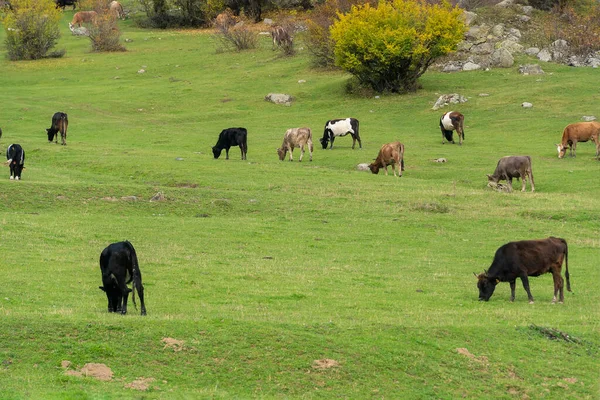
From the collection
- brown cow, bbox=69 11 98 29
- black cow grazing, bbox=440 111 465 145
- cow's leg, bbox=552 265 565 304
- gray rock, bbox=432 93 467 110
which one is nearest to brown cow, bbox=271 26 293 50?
gray rock, bbox=432 93 467 110

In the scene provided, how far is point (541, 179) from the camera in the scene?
119 ft

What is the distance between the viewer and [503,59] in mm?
63375

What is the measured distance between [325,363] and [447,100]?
141 ft

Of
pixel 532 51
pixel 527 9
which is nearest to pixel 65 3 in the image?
pixel 527 9

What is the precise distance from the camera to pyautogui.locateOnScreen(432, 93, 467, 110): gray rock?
54938 millimetres

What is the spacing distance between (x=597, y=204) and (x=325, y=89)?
32599 millimetres

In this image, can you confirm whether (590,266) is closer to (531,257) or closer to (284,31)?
(531,257)

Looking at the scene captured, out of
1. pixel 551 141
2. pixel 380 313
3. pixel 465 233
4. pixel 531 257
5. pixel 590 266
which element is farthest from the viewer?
pixel 551 141

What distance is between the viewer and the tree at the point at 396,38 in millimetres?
56156

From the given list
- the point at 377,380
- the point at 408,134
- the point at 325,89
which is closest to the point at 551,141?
the point at 408,134

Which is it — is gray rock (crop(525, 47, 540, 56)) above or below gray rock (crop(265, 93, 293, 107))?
above

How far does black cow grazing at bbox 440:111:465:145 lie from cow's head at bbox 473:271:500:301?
1108 inches

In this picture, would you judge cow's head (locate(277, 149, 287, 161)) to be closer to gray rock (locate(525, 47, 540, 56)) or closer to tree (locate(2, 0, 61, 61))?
gray rock (locate(525, 47, 540, 56))

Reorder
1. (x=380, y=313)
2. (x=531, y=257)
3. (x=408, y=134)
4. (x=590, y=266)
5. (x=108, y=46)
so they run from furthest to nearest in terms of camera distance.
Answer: (x=108, y=46) → (x=408, y=134) → (x=590, y=266) → (x=531, y=257) → (x=380, y=313)
